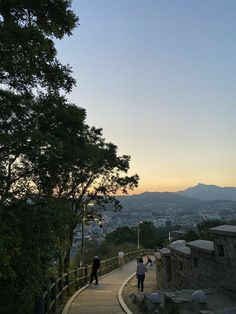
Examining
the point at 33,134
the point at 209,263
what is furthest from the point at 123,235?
the point at 33,134

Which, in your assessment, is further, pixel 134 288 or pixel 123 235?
pixel 123 235

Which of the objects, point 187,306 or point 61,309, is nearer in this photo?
point 187,306

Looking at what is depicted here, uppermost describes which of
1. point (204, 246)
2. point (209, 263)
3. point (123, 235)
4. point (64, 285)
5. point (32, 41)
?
point (32, 41)

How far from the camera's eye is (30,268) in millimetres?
9328

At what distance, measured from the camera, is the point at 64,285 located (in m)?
19.1

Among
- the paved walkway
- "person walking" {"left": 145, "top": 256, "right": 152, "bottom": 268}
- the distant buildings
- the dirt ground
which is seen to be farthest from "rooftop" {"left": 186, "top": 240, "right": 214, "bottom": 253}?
"person walking" {"left": 145, "top": 256, "right": 152, "bottom": 268}

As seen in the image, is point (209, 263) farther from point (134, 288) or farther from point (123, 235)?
point (123, 235)

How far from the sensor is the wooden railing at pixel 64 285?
37.2 feet

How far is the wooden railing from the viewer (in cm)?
1134

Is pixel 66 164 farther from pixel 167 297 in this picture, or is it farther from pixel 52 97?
pixel 167 297

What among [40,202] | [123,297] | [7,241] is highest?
[40,202]

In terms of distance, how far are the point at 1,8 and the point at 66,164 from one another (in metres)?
5.14

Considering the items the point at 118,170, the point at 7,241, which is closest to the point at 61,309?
the point at 7,241

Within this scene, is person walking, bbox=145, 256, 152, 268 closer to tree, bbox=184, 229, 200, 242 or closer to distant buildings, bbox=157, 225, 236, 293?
tree, bbox=184, 229, 200, 242
